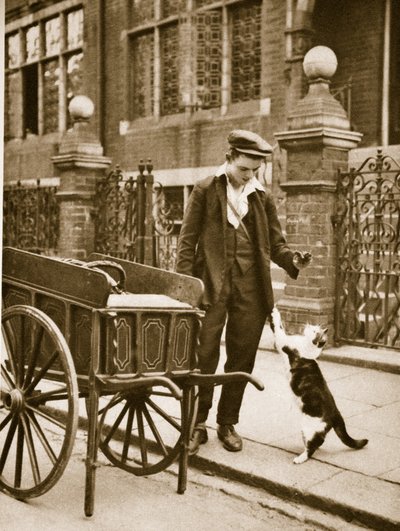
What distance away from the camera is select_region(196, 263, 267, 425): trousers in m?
4.73

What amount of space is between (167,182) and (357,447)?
9.04m

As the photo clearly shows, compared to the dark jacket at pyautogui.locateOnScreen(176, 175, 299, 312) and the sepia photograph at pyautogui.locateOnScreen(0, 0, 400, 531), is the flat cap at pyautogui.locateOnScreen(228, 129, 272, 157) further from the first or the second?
the dark jacket at pyautogui.locateOnScreen(176, 175, 299, 312)

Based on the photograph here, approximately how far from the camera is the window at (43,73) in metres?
15.6

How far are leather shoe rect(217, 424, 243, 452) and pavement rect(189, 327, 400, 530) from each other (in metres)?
0.05

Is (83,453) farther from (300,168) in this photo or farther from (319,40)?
(319,40)

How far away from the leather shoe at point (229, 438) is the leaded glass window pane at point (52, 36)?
1291cm

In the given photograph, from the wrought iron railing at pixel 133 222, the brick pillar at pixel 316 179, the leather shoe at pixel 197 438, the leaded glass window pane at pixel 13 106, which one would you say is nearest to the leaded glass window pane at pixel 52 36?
the leaded glass window pane at pixel 13 106

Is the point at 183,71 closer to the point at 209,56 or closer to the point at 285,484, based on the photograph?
the point at 209,56

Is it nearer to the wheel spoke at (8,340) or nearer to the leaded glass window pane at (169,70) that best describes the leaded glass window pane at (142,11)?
the leaded glass window pane at (169,70)

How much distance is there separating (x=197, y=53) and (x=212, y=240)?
871 cm

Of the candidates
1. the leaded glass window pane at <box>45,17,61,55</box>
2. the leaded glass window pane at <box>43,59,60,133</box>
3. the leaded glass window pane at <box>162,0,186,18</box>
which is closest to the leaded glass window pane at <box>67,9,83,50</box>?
the leaded glass window pane at <box>45,17,61,55</box>

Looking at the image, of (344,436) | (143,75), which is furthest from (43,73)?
(344,436)

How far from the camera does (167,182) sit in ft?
43.3

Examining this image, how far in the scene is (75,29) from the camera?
1549 cm
